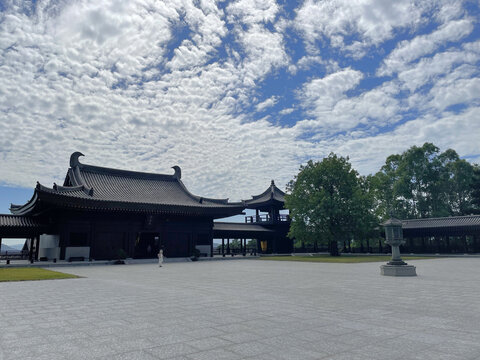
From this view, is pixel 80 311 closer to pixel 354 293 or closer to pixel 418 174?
pixel 354 293

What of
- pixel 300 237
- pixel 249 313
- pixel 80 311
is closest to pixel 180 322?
pixel 249 313

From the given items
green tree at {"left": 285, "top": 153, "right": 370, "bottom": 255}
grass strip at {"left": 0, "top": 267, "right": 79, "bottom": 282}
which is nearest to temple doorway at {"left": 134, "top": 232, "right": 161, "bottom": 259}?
green tree at {"left": 285, "top": 153, "right": 370, "bottom": 255}

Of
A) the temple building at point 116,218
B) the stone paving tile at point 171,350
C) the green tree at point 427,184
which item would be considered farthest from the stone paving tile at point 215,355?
the green tree at point 427,184

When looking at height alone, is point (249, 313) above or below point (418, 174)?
below

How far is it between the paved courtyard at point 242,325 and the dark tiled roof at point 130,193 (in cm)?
1920

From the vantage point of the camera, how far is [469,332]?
5.51 m

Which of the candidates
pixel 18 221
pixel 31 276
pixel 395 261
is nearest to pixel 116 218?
pixel 18 221

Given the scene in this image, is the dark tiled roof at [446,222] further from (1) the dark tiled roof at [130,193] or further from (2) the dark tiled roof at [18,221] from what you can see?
(2) the dark tiled roof at [18,221]

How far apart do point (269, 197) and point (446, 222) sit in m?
22.4

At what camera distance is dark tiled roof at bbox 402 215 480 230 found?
37.5m

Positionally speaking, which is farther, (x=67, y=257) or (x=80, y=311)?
(x=67, y=257)

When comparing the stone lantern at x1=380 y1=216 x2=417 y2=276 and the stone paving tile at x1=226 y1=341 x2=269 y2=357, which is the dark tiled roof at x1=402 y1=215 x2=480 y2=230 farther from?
the stone paving tile at x1=226 y1=341 x2=269 y2=357

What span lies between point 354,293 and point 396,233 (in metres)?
7.76

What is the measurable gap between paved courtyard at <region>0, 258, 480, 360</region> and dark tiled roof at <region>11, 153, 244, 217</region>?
1920 centimetres
